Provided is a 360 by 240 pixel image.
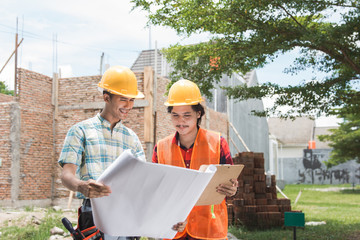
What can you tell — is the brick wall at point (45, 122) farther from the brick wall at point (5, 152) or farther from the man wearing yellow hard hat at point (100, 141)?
the man wearing yellow hard hat at point (100, 141)

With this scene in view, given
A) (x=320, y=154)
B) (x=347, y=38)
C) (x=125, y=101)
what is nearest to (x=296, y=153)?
(x=320, y=154)

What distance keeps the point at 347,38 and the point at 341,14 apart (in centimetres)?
46

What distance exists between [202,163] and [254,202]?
658 centimetres

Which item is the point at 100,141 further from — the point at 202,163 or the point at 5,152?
the point at 5,152

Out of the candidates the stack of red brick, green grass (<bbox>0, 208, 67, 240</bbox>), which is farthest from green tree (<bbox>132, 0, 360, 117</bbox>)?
green grass (<bbox>0, 208, 67, 240</bbox>)

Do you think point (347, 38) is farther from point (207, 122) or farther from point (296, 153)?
point (296, 153)

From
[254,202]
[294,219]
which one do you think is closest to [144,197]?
[294,219]

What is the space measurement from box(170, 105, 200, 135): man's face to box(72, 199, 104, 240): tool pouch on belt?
2.49 ft

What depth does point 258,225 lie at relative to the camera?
8.77m

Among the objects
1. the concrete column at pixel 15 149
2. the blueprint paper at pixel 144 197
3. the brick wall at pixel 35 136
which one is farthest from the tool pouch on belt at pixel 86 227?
the brick wall at pixel 35 136

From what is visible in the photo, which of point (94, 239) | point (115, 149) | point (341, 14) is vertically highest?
point (341, 14)

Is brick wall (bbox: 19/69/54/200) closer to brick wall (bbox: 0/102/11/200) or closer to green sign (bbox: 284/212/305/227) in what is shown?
brick wall (bbox: 0/102/11/200)

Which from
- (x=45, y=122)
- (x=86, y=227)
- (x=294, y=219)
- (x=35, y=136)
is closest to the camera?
(x=86, y=227)

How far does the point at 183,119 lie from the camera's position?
2588 mm
